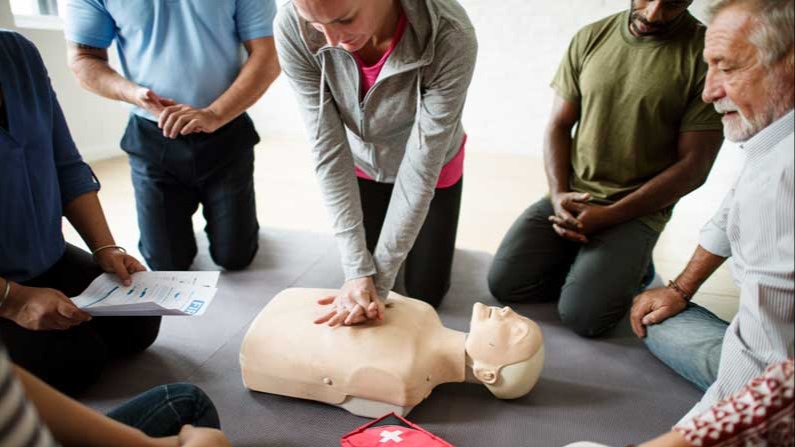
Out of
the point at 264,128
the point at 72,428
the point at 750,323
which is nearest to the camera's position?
the point at 72,428

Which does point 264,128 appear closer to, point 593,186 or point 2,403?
point 593,186

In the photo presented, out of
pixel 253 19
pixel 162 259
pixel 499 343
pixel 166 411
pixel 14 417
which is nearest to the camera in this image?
pixel 14 417

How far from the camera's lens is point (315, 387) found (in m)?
1.28

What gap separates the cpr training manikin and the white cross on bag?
0.08 m

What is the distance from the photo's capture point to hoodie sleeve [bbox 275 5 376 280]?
138 centimetres

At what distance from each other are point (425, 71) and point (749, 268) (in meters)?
0.80

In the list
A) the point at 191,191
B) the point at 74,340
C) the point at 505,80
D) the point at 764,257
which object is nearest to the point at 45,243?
the point at 74,340

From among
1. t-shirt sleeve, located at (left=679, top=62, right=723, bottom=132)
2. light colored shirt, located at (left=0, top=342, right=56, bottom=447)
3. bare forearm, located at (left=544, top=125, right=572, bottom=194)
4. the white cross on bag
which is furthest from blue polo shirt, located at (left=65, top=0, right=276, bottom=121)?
light colored shirt, located at (left=0, top=342, right=56, bottom=447)

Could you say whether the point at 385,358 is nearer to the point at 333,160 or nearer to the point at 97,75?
the point at 333,160

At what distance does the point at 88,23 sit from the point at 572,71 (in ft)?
5.19

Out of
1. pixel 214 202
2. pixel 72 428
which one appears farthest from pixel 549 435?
pixel 214 202

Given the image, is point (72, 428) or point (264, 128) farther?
point (264, 128)

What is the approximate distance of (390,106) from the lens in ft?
4.63

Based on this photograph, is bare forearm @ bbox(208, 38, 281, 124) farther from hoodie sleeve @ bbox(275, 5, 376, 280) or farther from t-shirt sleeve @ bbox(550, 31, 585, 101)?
t-shirt sleeve @ bbox(550, 31, 585, 101)
